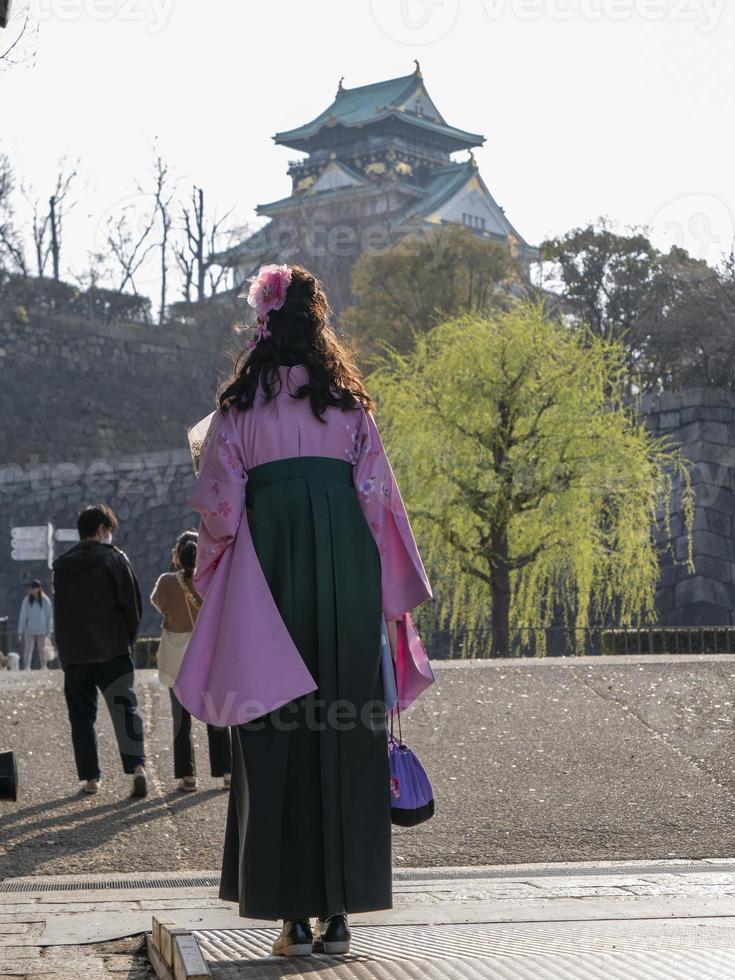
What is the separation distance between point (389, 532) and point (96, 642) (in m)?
3.76

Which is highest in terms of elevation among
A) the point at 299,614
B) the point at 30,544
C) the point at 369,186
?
the point at 369,186

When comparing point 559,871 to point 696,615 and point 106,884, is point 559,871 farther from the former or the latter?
point 696,615

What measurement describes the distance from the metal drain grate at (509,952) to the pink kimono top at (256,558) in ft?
1.80

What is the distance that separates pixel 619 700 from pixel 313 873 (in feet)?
19.3

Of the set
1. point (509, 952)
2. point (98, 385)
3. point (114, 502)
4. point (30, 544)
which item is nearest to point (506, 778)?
point (509, 952)

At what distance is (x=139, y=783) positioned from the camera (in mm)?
6871

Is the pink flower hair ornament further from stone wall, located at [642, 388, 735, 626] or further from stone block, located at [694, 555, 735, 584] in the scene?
stone block, located at [694, 555, 735, 584]

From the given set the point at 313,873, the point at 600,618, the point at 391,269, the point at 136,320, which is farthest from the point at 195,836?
the point at 136,320

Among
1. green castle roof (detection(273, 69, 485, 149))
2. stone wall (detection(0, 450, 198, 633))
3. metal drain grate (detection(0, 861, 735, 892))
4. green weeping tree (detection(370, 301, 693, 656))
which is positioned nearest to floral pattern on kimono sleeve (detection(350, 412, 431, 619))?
metal drain grate (detection(0, 861, 735, 892))

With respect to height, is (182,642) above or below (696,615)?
above

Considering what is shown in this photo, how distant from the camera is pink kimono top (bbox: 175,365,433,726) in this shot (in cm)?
330

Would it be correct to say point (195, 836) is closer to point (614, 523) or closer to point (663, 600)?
point (614, 523)

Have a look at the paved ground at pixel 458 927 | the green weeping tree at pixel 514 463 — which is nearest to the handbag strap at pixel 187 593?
the paved ground at pixel 458 927

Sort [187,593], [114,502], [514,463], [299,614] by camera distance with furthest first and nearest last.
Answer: [114,502], [514,463], [187,593], [299,614]
